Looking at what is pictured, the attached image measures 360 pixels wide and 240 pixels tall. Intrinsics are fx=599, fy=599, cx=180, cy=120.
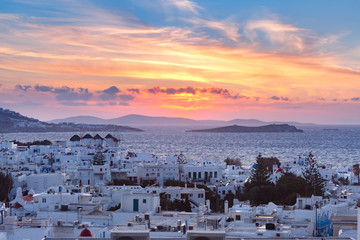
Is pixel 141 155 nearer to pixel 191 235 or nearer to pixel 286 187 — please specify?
pixel 286 187

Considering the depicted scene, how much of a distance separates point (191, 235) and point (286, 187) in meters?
34.3

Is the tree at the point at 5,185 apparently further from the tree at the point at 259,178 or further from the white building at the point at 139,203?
the tree at the point at 259,178

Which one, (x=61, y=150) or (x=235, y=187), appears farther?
(x=61, y=150)

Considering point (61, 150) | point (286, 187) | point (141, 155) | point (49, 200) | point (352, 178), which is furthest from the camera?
point (61, 150)

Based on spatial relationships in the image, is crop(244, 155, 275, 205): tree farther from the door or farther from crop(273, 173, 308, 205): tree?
the door

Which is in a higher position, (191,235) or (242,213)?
(191,235)

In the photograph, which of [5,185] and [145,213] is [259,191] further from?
[145,213]

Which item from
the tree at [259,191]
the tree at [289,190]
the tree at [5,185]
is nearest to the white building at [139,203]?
the tree at [289,190]

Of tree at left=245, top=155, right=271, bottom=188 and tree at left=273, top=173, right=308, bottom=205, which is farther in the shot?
tree at left=245, top=155, right=271, bottom=188

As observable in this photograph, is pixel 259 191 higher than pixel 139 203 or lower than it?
lower

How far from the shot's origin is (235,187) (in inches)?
1892

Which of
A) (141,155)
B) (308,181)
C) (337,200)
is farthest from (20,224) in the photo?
(141,155)

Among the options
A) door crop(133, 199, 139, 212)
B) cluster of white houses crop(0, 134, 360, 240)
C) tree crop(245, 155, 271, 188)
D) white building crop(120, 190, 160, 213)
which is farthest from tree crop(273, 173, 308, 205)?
door crop(133, 199, 139, 212)

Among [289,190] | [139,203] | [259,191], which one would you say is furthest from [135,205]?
[289,190]
